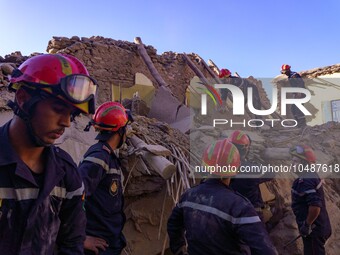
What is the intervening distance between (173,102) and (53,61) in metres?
4.94

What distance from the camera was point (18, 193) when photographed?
1433mm

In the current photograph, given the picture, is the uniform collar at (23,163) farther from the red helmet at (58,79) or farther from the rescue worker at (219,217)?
the rescue worker at (219,217)

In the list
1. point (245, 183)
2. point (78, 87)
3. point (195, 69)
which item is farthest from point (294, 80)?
point (78, 87)

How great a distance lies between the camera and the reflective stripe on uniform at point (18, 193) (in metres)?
1.42

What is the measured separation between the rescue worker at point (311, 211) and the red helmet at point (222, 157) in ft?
6.67

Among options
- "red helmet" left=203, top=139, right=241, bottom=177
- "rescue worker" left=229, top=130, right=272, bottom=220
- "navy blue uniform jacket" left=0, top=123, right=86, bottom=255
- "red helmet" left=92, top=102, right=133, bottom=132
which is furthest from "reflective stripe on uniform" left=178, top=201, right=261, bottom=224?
"rescue worker" left=229, top=130, right=272, bottom=220

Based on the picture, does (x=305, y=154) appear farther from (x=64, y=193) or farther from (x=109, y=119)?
(x=64, y=193)

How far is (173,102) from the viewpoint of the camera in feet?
21.2

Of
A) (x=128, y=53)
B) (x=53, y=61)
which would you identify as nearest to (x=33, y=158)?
(x=53, y=61)

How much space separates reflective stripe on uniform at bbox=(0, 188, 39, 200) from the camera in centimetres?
142

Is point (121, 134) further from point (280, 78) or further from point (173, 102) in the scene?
point (280, 78)

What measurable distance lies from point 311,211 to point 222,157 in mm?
2160

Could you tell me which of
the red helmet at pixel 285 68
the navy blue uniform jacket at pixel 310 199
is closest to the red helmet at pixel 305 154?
the navy blue uniform jacket at pixel 310 199

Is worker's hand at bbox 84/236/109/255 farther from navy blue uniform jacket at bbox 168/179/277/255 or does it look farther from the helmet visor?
the helmet visor
